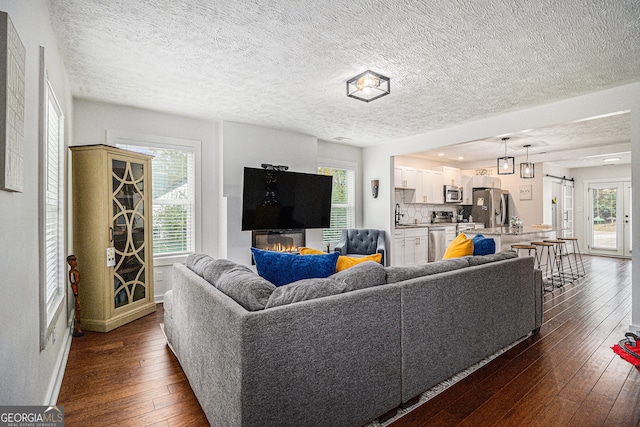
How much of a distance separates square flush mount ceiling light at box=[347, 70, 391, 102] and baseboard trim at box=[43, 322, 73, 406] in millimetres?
3181

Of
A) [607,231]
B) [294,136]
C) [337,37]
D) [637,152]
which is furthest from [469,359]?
[607,231]

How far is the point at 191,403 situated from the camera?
6.67 ft

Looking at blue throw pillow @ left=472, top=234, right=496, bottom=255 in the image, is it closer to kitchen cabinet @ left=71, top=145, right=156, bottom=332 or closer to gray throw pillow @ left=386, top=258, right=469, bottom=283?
gray throw pillow @ left=386, top=258, right=469, bottom=283

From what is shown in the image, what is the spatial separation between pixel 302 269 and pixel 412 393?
996mm

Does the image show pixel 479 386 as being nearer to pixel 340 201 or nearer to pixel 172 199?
pixel 172 199

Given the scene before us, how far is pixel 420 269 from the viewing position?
2193 mm

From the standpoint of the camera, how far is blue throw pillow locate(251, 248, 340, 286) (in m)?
1.98

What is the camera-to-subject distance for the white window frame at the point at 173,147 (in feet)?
13.2

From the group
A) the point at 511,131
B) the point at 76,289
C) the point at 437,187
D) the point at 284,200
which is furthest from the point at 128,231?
the point at 437,187

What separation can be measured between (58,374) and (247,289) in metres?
1.76

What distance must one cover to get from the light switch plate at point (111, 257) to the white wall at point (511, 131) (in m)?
4.32

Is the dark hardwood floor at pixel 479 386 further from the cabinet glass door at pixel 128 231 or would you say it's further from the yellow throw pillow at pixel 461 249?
the yellow throw pillow at pixel 461 249

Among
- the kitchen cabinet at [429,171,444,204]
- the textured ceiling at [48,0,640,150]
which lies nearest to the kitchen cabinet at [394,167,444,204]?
the kitchen cabinet at [429,171,444,204]

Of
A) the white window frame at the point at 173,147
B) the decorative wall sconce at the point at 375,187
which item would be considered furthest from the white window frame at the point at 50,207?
the decorative wall sconce at the point at 375,187
